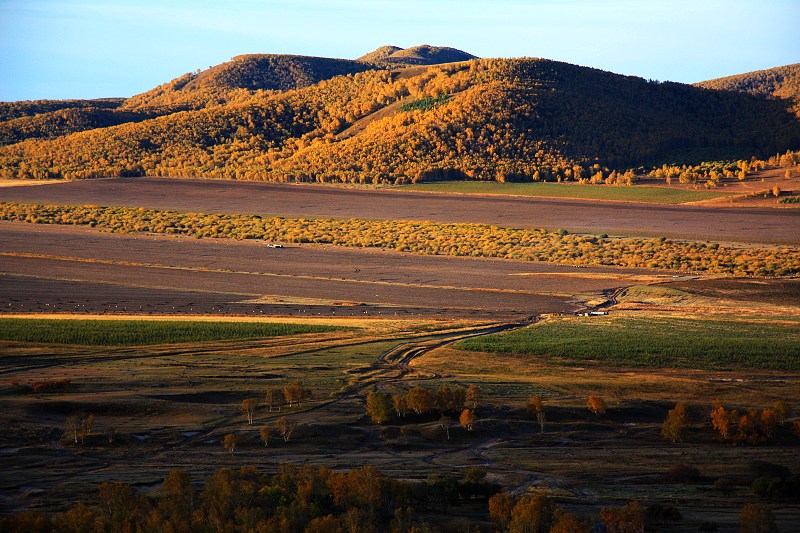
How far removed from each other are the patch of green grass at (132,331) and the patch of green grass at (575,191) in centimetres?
5583

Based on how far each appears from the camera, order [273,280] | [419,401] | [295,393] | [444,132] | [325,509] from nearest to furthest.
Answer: [325,509] < [419,401] < [295,393] < [273,280] < [444,132]

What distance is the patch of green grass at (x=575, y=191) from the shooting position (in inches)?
3839

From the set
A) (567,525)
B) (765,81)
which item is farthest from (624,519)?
(765,81)

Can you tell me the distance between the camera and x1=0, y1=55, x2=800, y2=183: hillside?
377ft

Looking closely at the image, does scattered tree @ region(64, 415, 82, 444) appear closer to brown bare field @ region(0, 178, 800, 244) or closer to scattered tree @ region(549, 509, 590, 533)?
scattered tree @ region(549, 509, 590, 533)

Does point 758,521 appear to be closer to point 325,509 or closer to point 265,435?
point 325,509

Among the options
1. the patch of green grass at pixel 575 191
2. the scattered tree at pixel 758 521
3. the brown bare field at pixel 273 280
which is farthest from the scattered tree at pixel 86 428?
the patch of green grass at pixel 575 191

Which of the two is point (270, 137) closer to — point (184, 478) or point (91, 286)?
point (91, 286)

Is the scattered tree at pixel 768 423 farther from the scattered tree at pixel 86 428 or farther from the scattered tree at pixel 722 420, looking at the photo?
the scattered tree at pixel 86 428

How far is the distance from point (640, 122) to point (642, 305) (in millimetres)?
70119

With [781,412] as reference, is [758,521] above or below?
above

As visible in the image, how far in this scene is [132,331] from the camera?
46844 mm

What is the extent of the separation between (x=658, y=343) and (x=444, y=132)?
75470 millimetres

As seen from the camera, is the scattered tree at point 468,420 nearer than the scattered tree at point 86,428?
No
